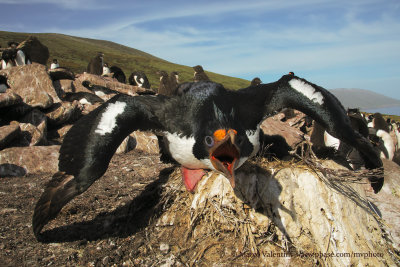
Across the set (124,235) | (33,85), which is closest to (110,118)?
(124,235)

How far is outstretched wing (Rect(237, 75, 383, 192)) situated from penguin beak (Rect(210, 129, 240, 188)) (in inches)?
39.8

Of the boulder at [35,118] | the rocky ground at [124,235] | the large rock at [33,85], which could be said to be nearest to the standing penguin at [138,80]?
the large rock at [33,85]

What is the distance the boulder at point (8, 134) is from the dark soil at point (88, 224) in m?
1.55

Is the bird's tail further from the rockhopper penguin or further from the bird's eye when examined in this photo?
the bird's eye

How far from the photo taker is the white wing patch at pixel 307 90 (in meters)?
4.14

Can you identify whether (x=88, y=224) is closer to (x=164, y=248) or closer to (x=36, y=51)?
(x=164, y=248)

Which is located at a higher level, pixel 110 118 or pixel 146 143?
pixel 110 118

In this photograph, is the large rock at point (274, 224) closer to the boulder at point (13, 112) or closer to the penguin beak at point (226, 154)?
the penguin beak at point (226, 154)

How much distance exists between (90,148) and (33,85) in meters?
7.91

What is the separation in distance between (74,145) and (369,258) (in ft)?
12.2

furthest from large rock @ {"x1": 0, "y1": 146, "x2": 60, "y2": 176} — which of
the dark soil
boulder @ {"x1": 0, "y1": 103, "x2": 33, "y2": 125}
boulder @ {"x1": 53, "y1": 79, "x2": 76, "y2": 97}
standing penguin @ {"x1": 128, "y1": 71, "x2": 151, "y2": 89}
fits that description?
standing penguin @ {"x1": 128, "y1": 71, "x2": 151, "y2": 89}

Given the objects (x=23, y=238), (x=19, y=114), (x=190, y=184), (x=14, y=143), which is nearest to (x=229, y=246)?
(x=190, y=184)

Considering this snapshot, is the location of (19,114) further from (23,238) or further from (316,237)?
(316,237)

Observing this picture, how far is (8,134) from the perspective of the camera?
23.2ft
